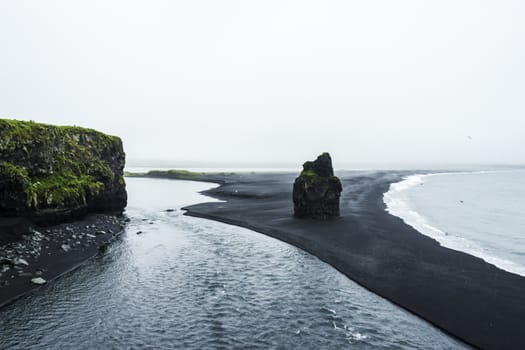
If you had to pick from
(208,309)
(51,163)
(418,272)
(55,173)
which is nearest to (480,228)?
(418,272)

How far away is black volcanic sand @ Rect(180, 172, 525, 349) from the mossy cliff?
1770cm

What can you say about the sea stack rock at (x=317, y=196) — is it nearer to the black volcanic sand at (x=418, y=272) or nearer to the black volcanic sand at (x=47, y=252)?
the black volcanic sand at (x=418, y=272)

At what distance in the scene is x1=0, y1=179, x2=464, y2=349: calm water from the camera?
13.7m

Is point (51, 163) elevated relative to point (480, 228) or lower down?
elevated

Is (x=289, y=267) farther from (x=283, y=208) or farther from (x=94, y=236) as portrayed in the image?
(x=283, y=208)

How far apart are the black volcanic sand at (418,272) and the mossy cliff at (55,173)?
1770 centimetres

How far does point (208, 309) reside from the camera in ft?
54.1

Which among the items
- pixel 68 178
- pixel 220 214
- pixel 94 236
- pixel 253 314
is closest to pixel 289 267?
pixel 253 314

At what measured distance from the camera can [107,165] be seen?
148 feet

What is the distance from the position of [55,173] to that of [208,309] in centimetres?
2734

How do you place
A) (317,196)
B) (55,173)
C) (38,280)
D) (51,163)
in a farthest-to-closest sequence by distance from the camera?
(317,196)
(55,173)
(51,163)
(38,280)

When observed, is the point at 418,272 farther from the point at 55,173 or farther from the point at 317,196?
the point at 55,173

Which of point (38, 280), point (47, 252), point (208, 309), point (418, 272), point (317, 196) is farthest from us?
point (317, 196)

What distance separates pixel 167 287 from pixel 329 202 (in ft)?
81.5
